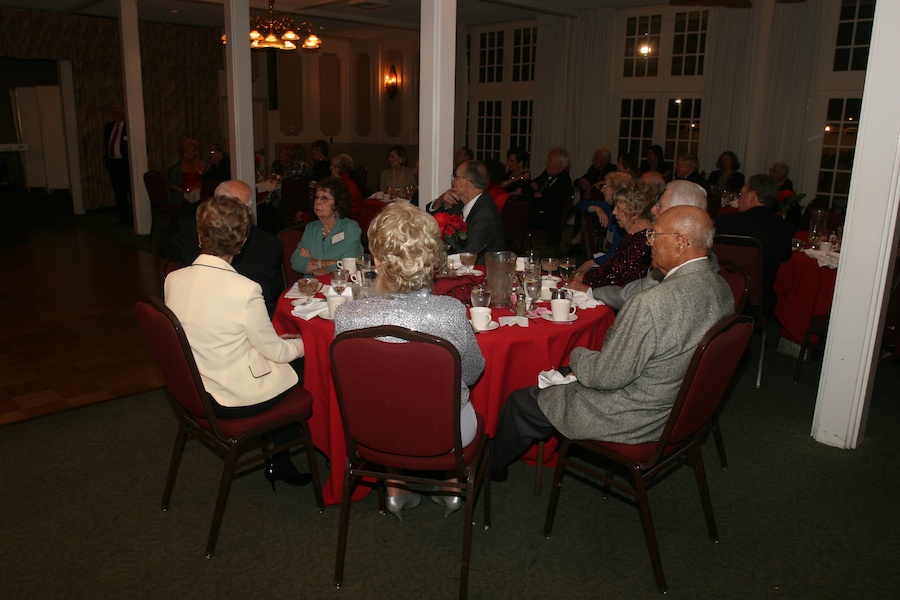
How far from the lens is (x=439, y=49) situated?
17.1ft

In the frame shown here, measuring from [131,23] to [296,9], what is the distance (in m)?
2.84

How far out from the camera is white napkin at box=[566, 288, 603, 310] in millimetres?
3432

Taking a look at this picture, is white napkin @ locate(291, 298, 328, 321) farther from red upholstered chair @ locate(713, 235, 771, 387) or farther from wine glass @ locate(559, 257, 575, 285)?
red upholstered chair @ locate(713, 235, 771, 387)

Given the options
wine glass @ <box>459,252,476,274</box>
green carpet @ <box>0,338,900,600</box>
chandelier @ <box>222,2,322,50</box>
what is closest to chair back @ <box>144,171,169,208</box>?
chandelier @ <box>222,2,322,50</box>

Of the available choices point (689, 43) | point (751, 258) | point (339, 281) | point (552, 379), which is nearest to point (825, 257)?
point (751, 258)

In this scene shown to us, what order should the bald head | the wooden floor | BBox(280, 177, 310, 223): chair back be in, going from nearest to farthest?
the bald head
the wooden floor
BBox(280, 177, 310, 223): chair back

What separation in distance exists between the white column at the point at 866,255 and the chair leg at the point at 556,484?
5.95 feet

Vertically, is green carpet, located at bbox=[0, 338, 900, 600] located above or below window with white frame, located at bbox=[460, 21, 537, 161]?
below

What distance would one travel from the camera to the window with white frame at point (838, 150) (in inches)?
360

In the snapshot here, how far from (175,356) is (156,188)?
7.03 metres

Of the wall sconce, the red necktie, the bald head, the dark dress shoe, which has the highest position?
the wall sconce

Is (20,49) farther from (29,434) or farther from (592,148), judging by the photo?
(29,434)

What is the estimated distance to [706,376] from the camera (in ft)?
8.06

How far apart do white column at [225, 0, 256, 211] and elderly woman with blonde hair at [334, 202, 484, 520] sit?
5.52 m
